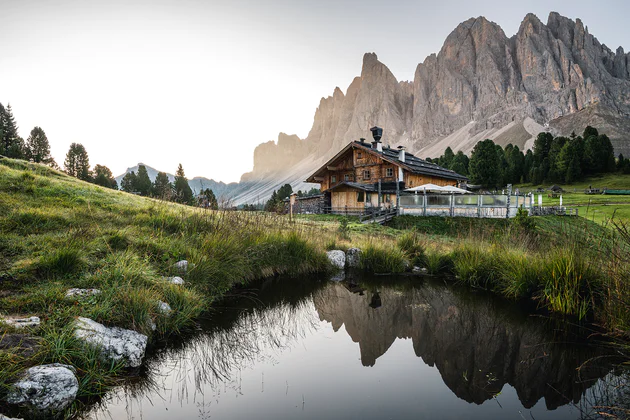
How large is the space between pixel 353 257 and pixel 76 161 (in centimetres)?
5711

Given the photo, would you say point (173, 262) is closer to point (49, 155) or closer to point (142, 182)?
point (142, 182)

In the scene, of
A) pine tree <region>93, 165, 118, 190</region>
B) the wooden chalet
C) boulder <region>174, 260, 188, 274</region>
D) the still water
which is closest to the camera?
the still water

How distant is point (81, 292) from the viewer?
13.2ft

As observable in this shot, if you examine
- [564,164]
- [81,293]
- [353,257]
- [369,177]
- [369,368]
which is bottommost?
[369,368]

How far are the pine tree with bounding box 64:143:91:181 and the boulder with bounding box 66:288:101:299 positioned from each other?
55.1 meters

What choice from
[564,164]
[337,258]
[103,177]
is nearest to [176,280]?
[337,258]

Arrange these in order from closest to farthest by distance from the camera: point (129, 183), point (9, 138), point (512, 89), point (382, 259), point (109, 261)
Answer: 1. point (109, 261)
2. point (382, 259)
3. point (9, 138)
4. point (129, 183)
5. point (512, 89)

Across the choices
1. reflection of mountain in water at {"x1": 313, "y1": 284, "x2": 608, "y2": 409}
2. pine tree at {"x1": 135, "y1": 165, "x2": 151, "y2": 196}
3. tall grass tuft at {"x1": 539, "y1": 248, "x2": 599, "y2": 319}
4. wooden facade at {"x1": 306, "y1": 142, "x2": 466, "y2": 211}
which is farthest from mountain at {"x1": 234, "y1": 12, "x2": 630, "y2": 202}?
tall grass tuft at {"x1": 539, "y1": 248, "x2": 599, "y2": 319}

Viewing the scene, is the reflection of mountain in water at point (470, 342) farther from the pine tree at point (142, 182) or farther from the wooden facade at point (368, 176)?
the pine tree at point (142, 182)

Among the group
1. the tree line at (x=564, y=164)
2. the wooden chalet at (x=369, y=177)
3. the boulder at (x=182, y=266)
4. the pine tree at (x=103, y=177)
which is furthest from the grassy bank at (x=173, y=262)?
the tree line at (x=564, y=164)

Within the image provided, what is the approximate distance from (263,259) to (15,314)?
15.0ft

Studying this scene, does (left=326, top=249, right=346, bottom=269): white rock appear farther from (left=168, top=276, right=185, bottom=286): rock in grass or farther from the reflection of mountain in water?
(left=168, top=276, right=185, bottom=286): rock in grass

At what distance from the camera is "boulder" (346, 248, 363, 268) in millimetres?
9070

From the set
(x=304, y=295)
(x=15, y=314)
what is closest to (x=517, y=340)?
Answer: (x=304, y=295)
